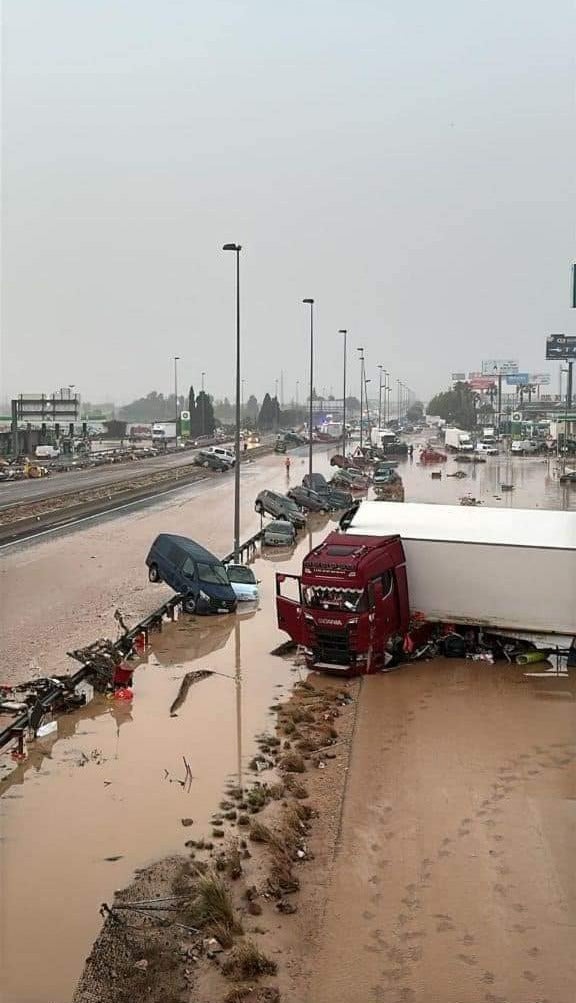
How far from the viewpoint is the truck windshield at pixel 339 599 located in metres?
15.5

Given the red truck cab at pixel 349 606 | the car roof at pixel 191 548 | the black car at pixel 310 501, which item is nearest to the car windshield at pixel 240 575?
the car roof at pixel 191 548

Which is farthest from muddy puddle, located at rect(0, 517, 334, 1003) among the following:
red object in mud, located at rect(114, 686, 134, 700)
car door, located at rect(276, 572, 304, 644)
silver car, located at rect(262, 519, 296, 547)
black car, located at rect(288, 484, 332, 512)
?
black car, located at rect(288, 484, 332, 512)

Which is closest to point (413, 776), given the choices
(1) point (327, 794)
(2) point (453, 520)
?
(1) point (327, 794)

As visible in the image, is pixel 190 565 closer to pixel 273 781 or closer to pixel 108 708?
pixel 108 708

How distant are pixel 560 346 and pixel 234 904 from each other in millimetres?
149706

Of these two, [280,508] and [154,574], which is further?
[280,508]

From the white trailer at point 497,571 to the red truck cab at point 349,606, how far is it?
725 millimetres

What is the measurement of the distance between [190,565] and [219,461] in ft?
154

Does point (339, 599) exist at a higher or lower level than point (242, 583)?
higher

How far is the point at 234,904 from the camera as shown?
8.62 metres

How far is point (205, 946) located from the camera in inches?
312

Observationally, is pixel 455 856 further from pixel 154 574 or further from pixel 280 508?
pixel 280 508

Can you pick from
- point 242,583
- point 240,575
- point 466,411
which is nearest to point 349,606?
point 242,583

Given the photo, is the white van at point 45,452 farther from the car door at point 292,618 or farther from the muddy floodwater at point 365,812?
the car door at point 292,618
